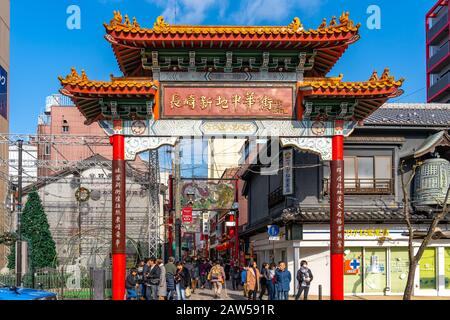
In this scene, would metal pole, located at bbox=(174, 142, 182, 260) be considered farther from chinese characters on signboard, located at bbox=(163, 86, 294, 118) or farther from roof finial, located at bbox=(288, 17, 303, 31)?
roof finial, located at bbox=(288, 17, 303, 31)

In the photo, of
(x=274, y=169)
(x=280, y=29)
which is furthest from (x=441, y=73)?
(x=280, y=29)

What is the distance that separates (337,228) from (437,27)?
2173 inches

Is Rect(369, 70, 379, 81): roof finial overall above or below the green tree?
above

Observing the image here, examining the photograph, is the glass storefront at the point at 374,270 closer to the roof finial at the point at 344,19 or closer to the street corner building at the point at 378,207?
the street corner building at the point at 378,207

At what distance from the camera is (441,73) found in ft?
232

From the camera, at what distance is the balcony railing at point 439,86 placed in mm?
66675

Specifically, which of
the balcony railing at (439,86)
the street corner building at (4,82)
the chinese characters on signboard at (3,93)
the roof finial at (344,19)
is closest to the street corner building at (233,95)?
the roof finial at (344,19)

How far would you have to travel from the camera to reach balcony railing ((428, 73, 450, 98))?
2625 inches

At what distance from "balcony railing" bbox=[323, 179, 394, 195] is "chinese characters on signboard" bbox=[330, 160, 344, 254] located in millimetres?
6719

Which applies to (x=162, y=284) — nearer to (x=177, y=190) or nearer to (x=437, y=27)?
(x=177, y=190)

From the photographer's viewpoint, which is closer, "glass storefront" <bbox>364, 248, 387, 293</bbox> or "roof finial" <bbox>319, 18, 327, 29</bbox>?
"roof finial" <bbox>319, 18, 327, 29</bbox>

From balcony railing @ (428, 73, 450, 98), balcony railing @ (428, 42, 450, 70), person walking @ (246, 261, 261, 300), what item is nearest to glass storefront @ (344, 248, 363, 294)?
person walking @ (246, 261, 261, 300)

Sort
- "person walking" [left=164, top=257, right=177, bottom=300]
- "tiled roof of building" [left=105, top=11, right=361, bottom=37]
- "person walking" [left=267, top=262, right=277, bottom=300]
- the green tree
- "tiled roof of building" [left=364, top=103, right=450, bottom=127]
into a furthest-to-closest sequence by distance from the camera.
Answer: the green tree < "tiled roof of building" [left=364, top=103, right=450, bottom=127] < "person walking" [left=267, top=262, right=277, bottom=300] < "person walking" [left=164, top=257, right=177, bottom=300] < "tiled roof of building" [left=105, top=11, right=361, bottom=37]

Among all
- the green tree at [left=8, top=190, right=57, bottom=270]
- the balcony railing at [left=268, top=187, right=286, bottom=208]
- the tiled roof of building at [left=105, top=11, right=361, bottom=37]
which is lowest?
the green tree at [left=8, top=190, right=57, bottom=270]
